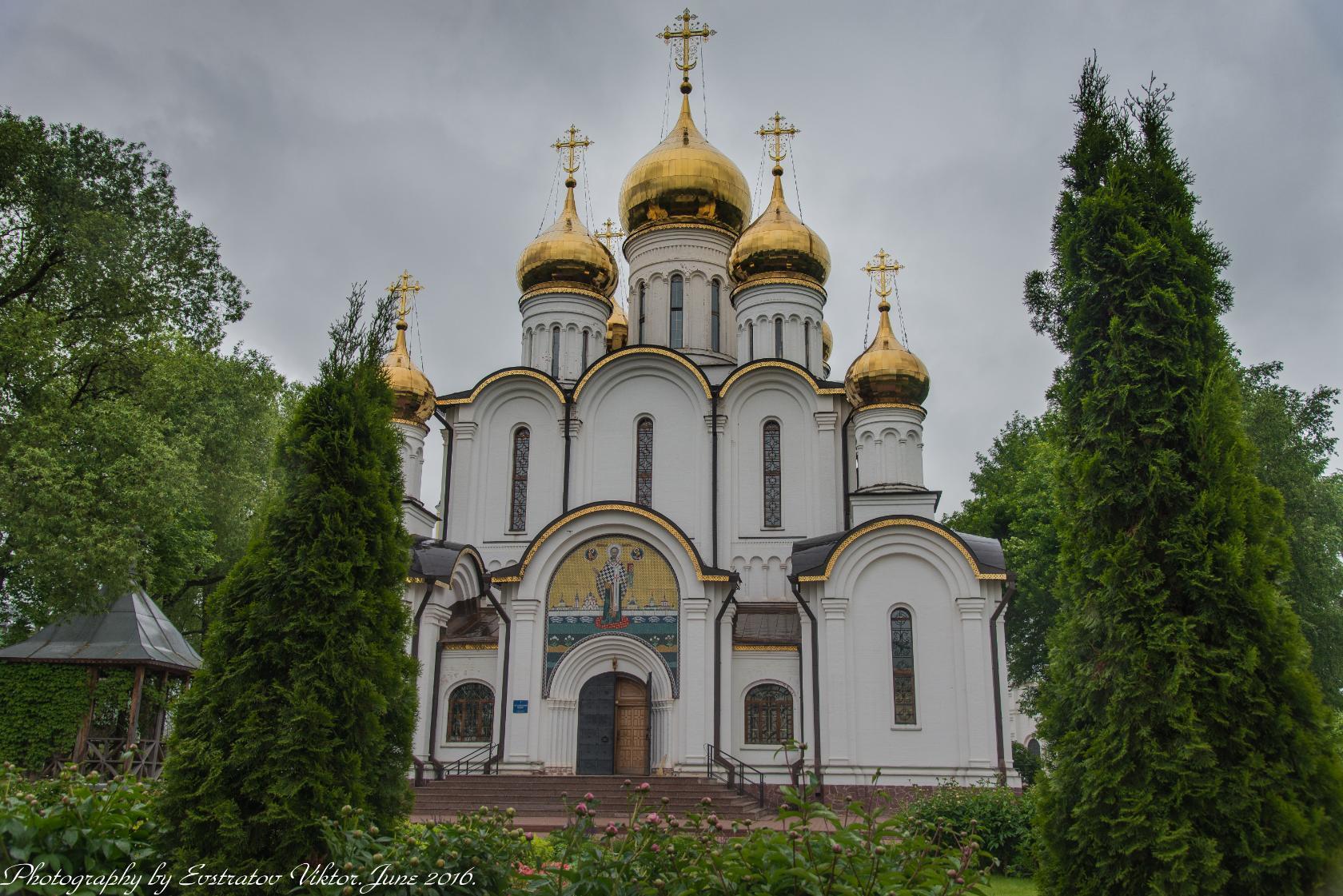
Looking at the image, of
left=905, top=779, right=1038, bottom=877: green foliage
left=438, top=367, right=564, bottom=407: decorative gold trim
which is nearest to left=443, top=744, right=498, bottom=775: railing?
left=438, top=367, right=564, bottom=407: decorative gold trim

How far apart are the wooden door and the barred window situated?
3.82m

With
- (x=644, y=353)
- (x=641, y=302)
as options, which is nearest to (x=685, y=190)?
(x=641, y=302)

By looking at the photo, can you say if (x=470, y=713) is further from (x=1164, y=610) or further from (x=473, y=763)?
(x=1164, y=610)

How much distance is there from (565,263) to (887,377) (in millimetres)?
6813

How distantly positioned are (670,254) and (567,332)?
8.91 feet

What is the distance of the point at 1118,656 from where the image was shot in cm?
524

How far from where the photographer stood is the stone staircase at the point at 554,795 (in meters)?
13.5

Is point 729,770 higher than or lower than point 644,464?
lower

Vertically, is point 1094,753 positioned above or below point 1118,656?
below

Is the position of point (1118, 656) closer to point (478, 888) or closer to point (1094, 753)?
point (1094, 753)

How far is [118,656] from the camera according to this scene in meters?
14.0

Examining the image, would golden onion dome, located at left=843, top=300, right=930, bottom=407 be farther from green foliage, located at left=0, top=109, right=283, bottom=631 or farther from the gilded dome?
green foliage, located at left=0, top=109, right=283, bottom=631

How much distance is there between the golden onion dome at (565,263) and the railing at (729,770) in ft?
32.5

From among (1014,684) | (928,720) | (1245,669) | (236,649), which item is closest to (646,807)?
(928,720)
